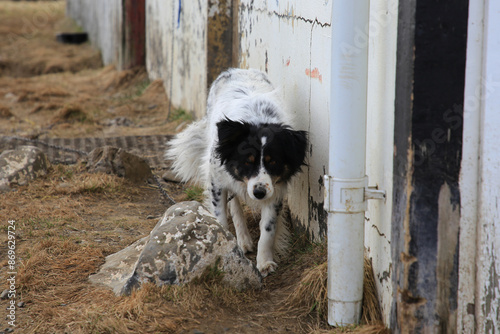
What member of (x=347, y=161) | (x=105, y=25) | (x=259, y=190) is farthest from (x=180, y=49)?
(x=347, y=161)

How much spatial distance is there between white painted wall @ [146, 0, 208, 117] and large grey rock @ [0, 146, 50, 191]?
2.40 meters

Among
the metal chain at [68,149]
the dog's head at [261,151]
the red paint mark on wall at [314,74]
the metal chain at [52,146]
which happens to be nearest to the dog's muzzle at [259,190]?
the dog's head at [261,151]

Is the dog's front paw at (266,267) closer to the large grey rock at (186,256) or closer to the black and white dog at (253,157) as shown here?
the black and white dog at (253,157)

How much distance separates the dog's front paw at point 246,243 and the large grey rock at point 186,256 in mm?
804

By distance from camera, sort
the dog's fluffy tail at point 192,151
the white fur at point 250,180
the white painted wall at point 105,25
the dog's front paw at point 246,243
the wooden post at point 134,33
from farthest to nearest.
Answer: the white painted wall at point 105,25
the wooden post at point 134,33
the dog's fluffy tail at point 192,151
the dog's front paw at point 246,243
the white fur at point 250,180

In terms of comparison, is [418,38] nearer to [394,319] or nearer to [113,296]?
[394,319]

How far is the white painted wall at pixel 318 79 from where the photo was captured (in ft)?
8.89

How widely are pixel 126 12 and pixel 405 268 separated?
10.5 meters

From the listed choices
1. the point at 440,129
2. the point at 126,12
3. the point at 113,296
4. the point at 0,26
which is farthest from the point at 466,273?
the point at 0,26

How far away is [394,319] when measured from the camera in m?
2.63

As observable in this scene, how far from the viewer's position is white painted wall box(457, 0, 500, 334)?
2.38 metres

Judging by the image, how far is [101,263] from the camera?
12.4ft

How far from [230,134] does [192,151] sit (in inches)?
61.3

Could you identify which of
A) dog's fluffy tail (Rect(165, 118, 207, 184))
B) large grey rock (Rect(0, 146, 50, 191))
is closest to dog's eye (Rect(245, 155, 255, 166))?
dog's fluffy tail (Rect(165, 118, 207, 184))
